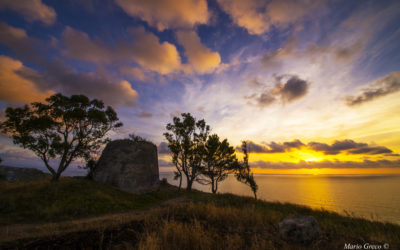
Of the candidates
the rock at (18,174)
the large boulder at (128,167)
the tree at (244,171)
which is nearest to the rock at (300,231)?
the large boulder at (128,167)

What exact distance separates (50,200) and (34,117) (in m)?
9.29

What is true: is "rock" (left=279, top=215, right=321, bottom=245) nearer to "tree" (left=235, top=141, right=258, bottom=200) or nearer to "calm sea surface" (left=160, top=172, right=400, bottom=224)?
"calm sea surface" (left=160, top=172, right=400, bottom=224)

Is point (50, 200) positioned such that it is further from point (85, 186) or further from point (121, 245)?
point (121, 245)

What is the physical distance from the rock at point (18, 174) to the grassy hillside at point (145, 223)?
14225 millimetres

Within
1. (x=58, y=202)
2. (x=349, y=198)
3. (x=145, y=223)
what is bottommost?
(x=349, y=198)

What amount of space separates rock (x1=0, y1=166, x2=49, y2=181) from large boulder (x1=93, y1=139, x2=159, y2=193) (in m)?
12.6

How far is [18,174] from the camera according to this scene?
1059 inches

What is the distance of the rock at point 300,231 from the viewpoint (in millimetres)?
5672

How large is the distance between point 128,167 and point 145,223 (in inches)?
705

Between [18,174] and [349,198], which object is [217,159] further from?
[349,198]

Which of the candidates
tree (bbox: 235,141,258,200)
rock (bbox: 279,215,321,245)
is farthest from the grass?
tree (bbox: 235,141,258,200)

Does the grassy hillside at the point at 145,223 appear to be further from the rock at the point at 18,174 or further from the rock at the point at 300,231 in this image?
the rock at the point at 18,174

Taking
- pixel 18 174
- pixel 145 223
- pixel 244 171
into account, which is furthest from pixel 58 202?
pixel 244 171

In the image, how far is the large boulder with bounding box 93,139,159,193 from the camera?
21109 millimetres
